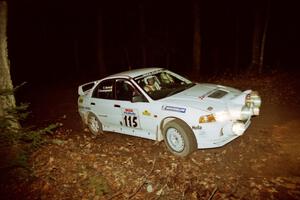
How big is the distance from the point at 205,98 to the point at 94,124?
3.64 metres

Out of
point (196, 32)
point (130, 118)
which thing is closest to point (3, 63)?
point (130, 118)

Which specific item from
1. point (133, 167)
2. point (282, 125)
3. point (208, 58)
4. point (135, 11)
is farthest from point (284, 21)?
point (133, 167)

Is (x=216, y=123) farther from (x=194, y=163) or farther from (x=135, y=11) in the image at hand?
(x=135, y=11)

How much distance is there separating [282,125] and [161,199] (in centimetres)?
452

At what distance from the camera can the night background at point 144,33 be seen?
2469 centimetres

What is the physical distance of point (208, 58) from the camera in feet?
108

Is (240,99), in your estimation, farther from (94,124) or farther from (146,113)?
(94,124)

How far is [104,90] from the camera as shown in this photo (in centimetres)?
801

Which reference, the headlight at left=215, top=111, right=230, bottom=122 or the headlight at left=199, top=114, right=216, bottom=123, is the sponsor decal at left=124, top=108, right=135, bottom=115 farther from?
the headlight at left=215, top=111, right=230, bottom=122

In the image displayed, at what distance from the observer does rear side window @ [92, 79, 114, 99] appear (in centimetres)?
781

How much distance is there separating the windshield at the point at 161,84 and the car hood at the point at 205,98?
0.33m

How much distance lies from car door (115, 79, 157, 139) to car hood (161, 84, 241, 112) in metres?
0.58

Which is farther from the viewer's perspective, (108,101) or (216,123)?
(108,101)

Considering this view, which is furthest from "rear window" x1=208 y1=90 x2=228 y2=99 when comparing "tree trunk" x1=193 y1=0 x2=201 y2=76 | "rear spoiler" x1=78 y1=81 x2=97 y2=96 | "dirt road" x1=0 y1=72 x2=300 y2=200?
"tree trunk" x1=193 y1=0 x2=201 y2=76
